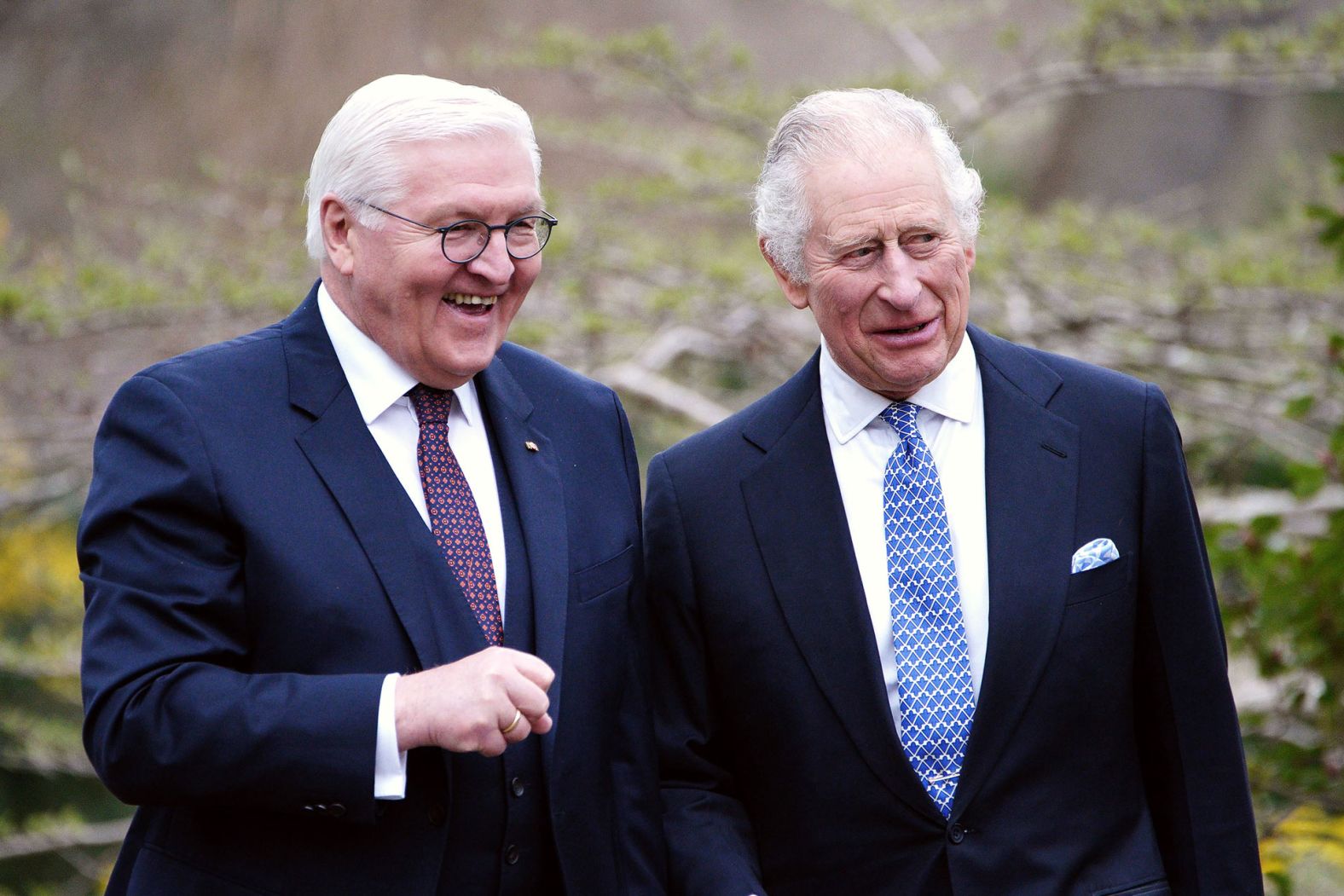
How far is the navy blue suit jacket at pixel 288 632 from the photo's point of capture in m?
1.91

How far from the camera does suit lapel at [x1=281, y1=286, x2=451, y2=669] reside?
6.83 ft

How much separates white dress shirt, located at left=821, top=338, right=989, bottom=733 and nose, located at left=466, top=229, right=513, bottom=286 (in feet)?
1.98

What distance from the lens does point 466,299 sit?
2.20 m

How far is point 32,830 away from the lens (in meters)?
6.77

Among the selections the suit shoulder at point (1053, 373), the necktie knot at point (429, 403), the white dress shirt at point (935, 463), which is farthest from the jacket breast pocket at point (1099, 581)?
the necktie knot at point (429, 403)

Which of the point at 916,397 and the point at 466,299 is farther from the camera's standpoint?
the point at 916,397

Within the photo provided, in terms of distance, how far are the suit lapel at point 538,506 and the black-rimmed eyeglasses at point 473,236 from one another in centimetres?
28

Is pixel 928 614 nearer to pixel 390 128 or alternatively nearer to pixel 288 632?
pixel 288 632

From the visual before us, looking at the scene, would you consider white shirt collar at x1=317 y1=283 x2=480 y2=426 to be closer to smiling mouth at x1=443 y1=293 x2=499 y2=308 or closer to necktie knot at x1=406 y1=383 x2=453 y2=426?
necktie knot at x1=406 y1=383 x2=453 y2=426

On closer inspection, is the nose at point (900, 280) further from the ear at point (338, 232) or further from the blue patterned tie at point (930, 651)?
the ear at point (338, 232)

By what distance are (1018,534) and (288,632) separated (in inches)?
43.5

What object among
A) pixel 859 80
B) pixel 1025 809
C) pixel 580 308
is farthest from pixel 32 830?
pixel 1025 809

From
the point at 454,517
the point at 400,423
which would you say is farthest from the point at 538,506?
the point at 400,423

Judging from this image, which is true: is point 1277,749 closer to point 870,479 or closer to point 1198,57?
point 870,479
